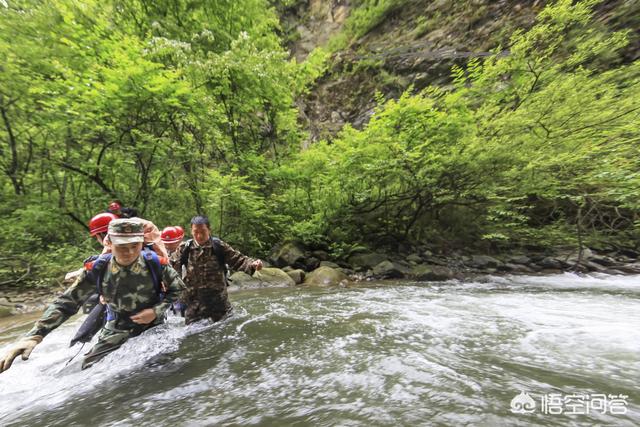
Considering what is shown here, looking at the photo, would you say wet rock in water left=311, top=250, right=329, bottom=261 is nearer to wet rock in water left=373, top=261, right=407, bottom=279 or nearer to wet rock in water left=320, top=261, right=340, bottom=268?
wet rock in water left=320, top=261, right=340, bottom=268

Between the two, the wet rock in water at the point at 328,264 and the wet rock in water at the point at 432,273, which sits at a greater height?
the wet rock in water at the point at 328,264

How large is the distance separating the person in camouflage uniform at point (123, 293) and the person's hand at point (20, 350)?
23 centimetres

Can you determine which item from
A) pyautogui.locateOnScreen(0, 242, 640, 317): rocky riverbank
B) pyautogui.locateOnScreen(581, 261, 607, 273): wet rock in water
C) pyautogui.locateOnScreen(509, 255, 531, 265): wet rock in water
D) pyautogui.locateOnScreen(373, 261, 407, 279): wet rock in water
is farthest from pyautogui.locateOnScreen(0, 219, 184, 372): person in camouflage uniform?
pyautogui.locateOnScreen(581, 261, 607, 273): wet rock in water

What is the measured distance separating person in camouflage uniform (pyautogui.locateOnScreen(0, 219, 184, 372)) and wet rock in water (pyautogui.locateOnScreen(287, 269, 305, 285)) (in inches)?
220

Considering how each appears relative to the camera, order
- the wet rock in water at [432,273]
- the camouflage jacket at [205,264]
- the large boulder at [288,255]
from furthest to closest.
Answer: the large boulder at [288,255], the wet rock in water at [432,273], the camouflage jacket at [205,264]

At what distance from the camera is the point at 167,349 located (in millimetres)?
3477

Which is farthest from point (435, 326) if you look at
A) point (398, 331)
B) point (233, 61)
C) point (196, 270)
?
point (233, 61)

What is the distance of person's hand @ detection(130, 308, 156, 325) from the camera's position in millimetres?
A: 2637

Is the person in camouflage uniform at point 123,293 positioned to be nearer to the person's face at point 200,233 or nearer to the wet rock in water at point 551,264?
the person's face at point 200,233

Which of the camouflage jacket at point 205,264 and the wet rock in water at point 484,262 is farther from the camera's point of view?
the wet rock in water at point 484,262

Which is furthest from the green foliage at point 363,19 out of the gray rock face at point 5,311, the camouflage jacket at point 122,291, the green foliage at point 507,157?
the camouflage jacket at point 122,291

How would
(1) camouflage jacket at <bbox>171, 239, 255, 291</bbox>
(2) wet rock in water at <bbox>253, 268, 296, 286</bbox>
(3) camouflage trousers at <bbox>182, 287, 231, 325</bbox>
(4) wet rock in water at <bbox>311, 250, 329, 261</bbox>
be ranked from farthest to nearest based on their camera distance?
1. (4) wet rock in water at <bbox>311, 250, 329, 261</bbox>
2. (2) wet rock in water at <bbox>253, 268, 296, 286</bbox>
3. (3) camouflage trousers at <bbox>182, 287, 231, 325</bbox>
4. (1) camouflage jacket at <bbox>171, 239, 255, 291</bbox>

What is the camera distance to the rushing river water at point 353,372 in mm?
2143

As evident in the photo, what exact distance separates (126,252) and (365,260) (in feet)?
26.1
